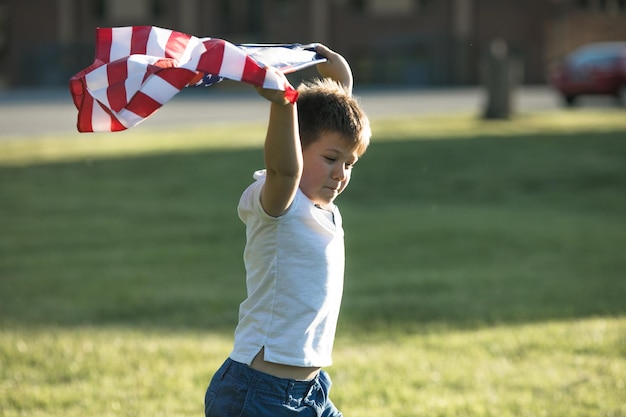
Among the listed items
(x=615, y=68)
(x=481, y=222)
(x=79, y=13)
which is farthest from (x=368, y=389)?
(x=79, y=13)

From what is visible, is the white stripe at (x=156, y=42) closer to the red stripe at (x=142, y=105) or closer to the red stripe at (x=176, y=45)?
the red stripe at (x=176, y=45)

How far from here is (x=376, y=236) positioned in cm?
1027

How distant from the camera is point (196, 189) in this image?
13.2m

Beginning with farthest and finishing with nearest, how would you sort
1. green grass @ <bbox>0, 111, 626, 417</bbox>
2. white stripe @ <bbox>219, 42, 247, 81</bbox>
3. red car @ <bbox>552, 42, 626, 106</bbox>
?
1. red car @ <bbox>552, 42, 626, 106</bbox>
2. green grass @ <bbox>0, 111, 626, 417</bbox>
3. white stripe @ <bbox>219, 42, 247, 81</bbox>

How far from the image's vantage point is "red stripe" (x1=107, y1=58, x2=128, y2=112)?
8.21 ft

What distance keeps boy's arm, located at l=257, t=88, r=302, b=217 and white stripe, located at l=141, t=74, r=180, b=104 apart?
0.21 m

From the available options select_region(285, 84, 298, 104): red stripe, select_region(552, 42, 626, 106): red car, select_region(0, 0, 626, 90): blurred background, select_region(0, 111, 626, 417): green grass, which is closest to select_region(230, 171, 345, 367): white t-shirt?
select_region(285, 84, 298, 104): red stripe

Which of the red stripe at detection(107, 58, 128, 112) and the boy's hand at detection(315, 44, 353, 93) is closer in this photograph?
the red stripe at detection(107, 58, 128, 112)

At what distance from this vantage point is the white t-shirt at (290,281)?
2865mm

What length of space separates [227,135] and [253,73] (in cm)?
1511

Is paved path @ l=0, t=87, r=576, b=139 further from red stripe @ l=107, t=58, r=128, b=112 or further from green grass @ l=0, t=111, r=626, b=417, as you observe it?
red stripe @ l=107, t=58, r=128, b=112

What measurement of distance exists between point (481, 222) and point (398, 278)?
3064mm

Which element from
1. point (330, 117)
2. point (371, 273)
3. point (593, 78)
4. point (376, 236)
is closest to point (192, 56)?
point (330, 117)

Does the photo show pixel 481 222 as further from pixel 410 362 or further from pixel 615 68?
pixel 615 68
